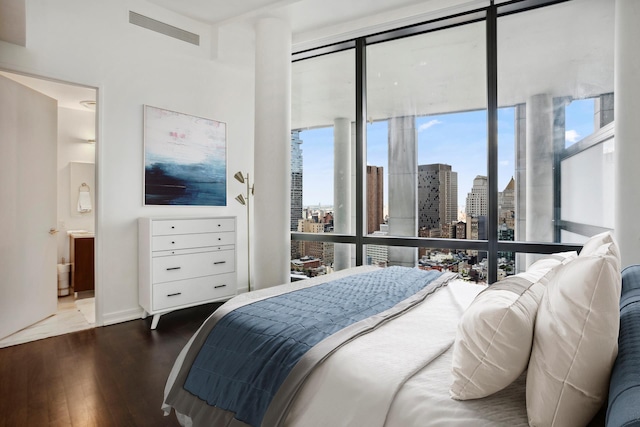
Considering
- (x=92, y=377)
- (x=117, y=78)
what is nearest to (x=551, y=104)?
(x=117, y=78)

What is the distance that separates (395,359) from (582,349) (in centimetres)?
56

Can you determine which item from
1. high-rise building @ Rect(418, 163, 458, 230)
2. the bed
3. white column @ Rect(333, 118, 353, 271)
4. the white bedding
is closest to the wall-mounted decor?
white column @ Rect(333, 118, 353, 271)

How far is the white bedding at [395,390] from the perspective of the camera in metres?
0.97

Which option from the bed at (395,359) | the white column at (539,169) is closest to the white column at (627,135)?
the white column at (539,169)

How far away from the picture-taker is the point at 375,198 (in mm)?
4156

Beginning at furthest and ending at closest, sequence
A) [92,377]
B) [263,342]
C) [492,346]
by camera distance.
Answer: [92,377] < [263,342] < [492,346]

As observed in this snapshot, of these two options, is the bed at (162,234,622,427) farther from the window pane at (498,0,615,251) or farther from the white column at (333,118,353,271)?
the white column at (333,118,353,271)

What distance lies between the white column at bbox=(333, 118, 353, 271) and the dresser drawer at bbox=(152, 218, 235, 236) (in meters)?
1.25

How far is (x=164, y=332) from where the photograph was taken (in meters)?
3.36

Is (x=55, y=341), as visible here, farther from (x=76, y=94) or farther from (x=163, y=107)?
(x=76, y=94)

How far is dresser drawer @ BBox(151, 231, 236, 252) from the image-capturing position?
3.53m

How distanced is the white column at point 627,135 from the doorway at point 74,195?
4940mm

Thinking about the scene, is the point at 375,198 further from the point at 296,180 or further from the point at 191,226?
the point at 191,226

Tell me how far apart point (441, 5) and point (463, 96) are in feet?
2.92
